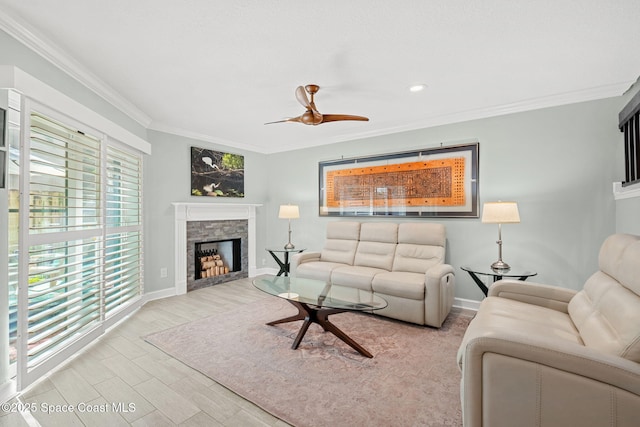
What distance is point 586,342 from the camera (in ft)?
5.27

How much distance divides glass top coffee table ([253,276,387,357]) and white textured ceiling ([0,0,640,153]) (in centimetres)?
199

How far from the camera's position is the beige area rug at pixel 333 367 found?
1783 millimetres

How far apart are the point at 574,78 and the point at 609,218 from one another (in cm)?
142

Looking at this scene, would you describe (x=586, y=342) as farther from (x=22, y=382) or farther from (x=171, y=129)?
(x=171, y=129)

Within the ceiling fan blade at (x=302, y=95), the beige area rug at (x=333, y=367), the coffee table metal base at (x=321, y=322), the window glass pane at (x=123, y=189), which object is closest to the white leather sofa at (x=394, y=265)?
the beige area rug at (x=333, y=367)

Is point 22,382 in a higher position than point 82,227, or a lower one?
lower

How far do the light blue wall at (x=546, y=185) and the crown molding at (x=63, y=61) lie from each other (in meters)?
3.65

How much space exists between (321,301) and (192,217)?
2.89 meters

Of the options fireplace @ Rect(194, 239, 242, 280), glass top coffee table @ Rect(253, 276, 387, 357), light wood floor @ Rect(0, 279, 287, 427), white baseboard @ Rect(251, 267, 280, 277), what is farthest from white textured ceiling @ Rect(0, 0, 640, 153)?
white baseboard @ Rect(251, 267, 280, 277)

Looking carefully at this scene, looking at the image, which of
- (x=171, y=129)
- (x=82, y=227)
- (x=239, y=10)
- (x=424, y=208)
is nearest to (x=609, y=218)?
(x=424, y=208)

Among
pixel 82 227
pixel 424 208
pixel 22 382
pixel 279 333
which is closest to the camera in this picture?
pixel 22 382

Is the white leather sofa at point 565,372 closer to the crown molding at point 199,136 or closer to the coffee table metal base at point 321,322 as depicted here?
the coffee table metal base at point 321,322

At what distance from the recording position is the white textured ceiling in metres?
1.82

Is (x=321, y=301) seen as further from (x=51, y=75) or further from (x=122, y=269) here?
(x=51, y=75)
